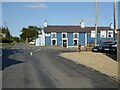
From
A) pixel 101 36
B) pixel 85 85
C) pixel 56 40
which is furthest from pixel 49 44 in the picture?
pixel 85 85

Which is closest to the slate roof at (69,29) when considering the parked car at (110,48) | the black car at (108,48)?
the black car at (108,48)

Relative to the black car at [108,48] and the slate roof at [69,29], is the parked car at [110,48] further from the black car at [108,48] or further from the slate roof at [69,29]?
the slate roof at [69,29]

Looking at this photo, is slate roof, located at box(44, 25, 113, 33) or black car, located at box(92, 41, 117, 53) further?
slate roof, located at box(44, 25, 113, 33)

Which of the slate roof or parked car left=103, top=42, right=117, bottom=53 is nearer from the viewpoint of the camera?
parked car left=103, top=42, right=117, bottom=53

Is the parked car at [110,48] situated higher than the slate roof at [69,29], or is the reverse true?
the slate roof at [69,29]

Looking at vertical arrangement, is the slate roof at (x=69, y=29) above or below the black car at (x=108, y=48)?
above

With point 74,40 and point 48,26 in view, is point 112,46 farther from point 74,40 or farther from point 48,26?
point 48,26

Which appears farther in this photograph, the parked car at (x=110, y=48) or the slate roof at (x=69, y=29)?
the slate roof at (x=69, y=29)

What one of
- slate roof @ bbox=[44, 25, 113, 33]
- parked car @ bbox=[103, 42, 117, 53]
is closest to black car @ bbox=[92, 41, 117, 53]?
parked car @ bbox=[103, 42, 117, 53]

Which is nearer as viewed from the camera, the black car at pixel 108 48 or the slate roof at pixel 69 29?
the black car at pixel 108 48

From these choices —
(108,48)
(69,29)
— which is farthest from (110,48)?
(69,29)

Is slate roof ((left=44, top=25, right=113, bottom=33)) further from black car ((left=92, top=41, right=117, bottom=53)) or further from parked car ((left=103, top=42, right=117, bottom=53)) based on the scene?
parked car ((left=103, top=42, right=117, bottom=53))

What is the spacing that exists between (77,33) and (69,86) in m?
72.9

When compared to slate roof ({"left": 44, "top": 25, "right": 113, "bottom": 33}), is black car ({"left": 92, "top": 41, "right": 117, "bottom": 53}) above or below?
below
